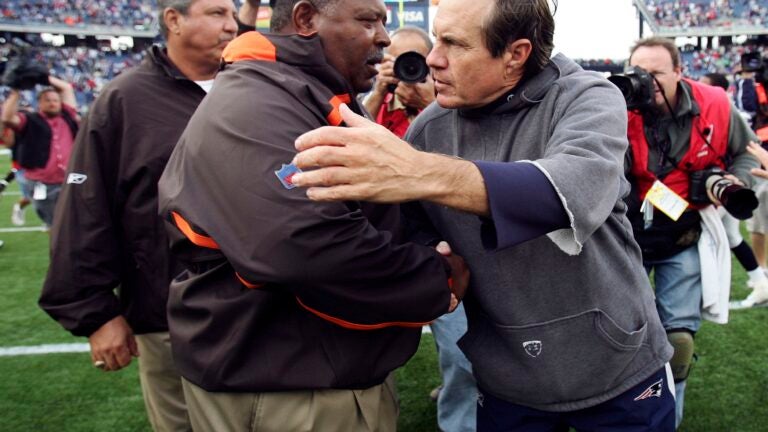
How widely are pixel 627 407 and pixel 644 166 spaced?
165cm

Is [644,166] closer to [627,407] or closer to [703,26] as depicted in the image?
[627,407]

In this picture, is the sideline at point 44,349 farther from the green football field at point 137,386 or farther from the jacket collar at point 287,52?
the jacket collar at point 287,52

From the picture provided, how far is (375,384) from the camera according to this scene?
157 cm

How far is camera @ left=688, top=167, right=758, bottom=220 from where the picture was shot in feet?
8.70

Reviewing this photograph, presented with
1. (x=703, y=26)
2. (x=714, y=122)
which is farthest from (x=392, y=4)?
(x=714, y=122)

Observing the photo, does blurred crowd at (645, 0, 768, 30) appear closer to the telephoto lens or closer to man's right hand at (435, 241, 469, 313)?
the telephoto lens

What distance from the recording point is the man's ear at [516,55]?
1.50m

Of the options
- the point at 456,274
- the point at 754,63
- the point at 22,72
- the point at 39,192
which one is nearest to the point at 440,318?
the point at 456,274

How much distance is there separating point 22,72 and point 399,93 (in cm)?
396

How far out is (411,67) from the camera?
8.66 ft

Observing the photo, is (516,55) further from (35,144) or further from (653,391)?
(35,144)

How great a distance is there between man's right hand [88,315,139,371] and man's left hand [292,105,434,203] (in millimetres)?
1543

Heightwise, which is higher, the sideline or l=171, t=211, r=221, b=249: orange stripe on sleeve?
l=171, t=211, r=221, b=249: orange stripe on sleeve

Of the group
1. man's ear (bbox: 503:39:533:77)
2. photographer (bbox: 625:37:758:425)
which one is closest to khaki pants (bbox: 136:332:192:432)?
man's ear (bbox: 503:39:533:77)
